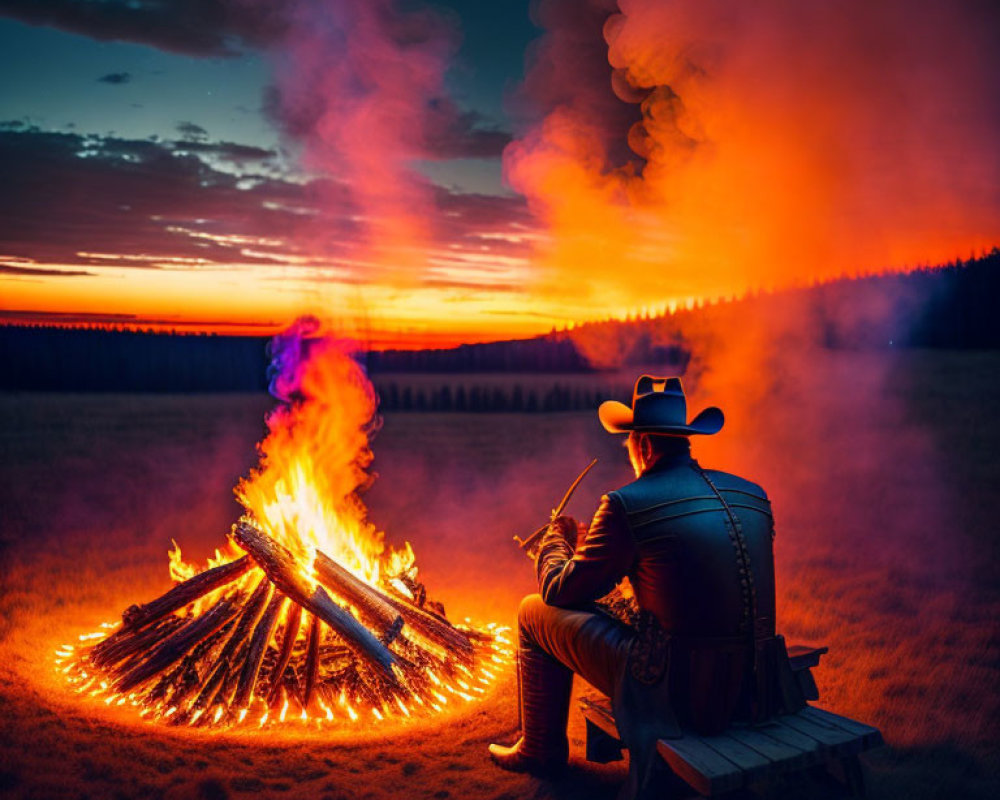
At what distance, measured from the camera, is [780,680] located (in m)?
3.90

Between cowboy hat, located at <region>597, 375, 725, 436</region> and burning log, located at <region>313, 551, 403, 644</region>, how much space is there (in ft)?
8.83

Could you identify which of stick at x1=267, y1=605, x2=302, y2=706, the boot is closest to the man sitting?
the boot

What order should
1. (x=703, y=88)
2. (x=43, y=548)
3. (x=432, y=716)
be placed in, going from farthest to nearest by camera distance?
(x=43, y=548)
(x=703, y=88)
(x=432, y=716)

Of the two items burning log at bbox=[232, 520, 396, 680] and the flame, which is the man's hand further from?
the flame

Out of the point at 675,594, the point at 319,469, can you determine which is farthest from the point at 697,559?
the point at 319,469

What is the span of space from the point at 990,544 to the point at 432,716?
7.78 m

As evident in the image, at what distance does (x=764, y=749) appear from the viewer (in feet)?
11.6

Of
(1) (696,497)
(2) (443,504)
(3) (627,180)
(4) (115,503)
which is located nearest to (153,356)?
(4) (115,503)

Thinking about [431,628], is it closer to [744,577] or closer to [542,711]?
[542,711]

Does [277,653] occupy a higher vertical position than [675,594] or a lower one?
lower

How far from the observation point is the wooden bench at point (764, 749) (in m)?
3.34

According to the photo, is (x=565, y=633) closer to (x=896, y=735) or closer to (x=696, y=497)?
(x=696, y=497)

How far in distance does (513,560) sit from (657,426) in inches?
268

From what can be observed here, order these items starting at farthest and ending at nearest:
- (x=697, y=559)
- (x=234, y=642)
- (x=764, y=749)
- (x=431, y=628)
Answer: (x=431, y=628) < (x=234, y=642) < (x=697, y=559) < (x=764, y=749)
